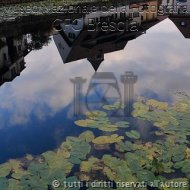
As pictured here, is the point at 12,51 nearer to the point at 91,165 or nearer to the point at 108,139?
the point at 108,139

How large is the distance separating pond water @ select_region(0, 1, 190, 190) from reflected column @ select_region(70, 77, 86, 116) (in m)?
0.03

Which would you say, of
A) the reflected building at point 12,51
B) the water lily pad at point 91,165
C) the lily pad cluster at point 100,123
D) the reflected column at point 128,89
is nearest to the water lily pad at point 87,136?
the lily pad cluster at point 100,123

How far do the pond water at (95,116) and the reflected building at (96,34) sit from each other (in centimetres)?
20

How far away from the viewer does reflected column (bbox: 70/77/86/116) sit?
10848mm

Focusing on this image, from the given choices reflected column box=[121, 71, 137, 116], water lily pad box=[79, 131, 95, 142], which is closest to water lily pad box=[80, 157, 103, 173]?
water lily pad box=[79, 131, 95, 142]

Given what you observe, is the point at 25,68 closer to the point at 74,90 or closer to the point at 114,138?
the point at 74,90

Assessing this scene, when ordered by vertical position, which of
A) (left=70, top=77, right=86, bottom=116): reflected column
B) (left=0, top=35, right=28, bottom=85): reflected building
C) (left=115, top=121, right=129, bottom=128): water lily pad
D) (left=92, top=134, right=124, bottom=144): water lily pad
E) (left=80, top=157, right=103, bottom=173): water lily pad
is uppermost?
(left=0, top=35, right=28, bottom=85): reflected building

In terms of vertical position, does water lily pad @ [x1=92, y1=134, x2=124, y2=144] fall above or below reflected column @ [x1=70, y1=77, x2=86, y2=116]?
below

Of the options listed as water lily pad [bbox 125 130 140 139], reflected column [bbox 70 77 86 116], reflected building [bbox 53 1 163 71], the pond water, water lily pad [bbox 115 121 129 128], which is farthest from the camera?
reflected building [bbox 53 1 163 71]

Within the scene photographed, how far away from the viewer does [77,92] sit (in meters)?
12.5

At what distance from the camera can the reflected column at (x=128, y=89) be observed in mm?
10709

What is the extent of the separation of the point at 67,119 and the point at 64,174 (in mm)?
3238

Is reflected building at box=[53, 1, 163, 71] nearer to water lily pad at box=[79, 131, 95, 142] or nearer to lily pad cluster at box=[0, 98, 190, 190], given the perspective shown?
water lily pad at box=[79, 131, 95, 142]

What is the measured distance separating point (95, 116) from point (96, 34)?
13.7 meters
